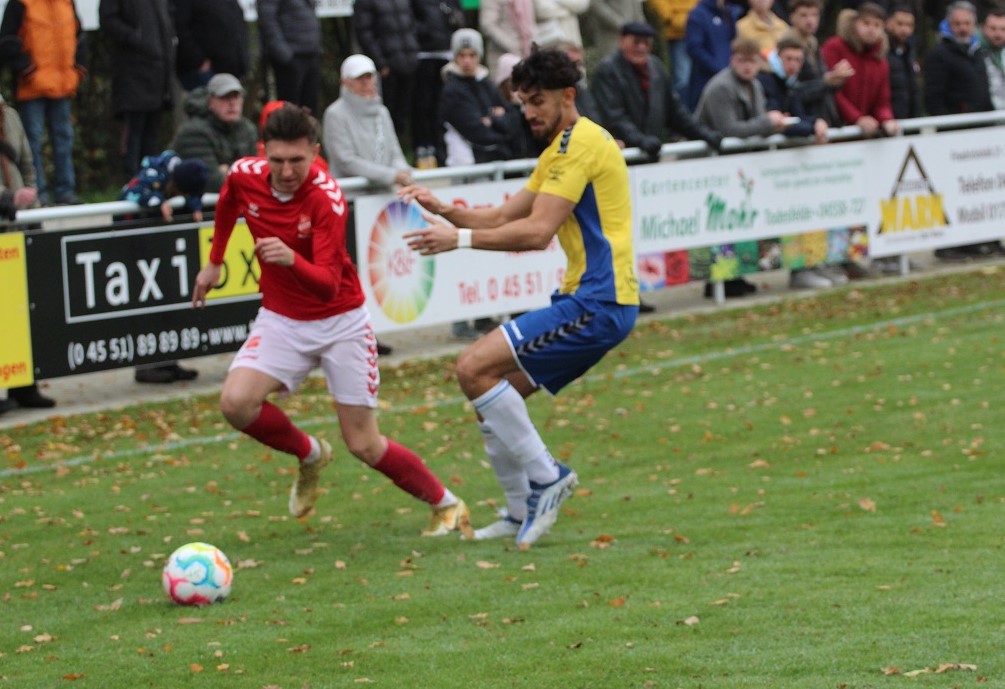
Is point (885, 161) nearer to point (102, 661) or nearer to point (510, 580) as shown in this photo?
point (510, 580)

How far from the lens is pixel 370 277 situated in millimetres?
13789

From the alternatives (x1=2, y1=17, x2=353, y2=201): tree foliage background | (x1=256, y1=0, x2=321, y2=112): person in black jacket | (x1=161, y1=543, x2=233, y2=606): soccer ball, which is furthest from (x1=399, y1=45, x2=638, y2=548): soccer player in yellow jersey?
(x1=2, y1=17, x2=353, y2=201): tree foliage background

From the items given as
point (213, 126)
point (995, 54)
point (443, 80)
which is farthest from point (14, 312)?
point (995, 54)

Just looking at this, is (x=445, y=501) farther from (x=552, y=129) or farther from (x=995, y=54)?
(x=995, y=54)

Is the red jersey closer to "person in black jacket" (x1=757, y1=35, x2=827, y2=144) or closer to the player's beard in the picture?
the player's beard

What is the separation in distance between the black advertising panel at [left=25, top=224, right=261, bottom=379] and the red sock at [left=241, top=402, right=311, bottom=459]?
12.6 ft

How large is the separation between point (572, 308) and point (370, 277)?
570 cm

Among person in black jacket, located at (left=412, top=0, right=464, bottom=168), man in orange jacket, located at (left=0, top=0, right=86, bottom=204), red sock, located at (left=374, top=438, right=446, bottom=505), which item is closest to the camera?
red sock, located at (left=374, top=438, right=446, bottom=505)

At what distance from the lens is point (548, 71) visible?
320 inches

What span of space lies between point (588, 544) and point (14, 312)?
513 centimetres

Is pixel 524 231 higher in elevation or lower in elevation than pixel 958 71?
lower

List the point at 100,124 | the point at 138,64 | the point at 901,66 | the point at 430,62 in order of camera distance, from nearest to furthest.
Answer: the point at 138,64 → the point at 430,62 → the point at 901,66 → the point at 100,124

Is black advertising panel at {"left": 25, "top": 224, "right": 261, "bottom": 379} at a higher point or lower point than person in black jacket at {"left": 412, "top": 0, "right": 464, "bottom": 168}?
lower

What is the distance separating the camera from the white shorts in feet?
27.8
